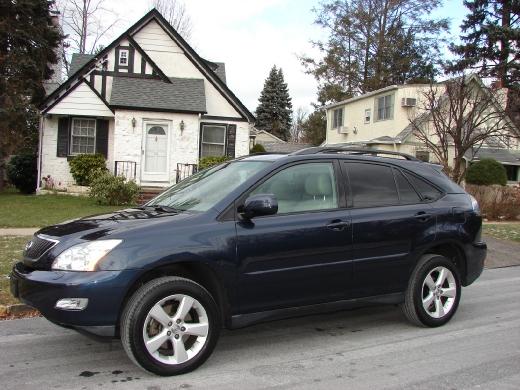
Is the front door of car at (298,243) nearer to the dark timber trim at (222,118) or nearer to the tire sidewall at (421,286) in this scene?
the tire sidewall at (421,286)

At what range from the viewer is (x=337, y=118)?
123ft

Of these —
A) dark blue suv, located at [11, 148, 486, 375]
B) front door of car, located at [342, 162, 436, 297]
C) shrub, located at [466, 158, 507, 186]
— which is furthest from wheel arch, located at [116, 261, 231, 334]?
shrub, located at [466, 158, 507, 186]

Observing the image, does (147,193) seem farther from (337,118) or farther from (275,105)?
(275,105)

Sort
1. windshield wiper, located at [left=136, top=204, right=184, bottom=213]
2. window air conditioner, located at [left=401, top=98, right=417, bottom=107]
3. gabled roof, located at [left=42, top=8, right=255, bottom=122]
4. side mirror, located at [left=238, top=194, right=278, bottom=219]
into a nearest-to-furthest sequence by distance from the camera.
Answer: side mirror, located at [left=238, top=194, right=278, bottom=219], windshield wiper, located at [left=136, top=204, right=184, bottom=213], gabled roof, located at [left=42, top=8, right=255, bottom=122], window air conditioner, located at [left=401, top=98, right=417, bottom=107]

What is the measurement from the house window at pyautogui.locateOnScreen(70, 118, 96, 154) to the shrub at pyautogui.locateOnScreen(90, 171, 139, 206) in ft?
11.9

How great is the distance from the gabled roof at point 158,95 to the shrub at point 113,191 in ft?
11.3

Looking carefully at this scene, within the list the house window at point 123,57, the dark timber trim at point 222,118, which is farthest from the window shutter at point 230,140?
the house window at point 123,57

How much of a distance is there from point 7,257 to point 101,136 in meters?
12.4

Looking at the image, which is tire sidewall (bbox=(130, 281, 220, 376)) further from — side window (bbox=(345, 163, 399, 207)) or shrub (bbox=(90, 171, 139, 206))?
shrub (bbox=(90, 171, 139, 206))

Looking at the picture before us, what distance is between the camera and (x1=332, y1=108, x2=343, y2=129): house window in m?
36.9

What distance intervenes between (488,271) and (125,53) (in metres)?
15.5

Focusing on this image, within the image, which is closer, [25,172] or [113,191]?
[113,191]

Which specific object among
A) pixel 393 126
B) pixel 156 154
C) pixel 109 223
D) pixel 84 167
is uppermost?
pixel 393 126

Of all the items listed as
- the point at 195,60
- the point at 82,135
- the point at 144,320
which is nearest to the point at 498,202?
the point at 195,60
